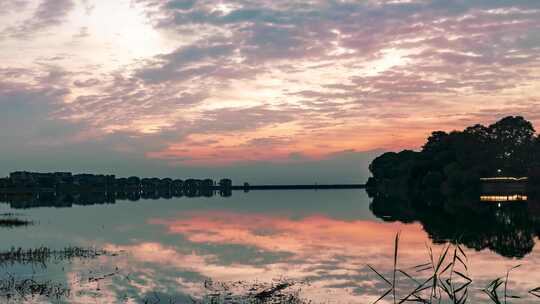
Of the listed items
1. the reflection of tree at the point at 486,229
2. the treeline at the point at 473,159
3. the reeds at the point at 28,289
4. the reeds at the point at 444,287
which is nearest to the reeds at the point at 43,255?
the reeds at the point at 28,289

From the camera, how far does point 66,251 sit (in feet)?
130

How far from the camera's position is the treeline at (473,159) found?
13225cm

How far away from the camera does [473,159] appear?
458 feet

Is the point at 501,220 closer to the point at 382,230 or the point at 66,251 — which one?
the point at 382,230

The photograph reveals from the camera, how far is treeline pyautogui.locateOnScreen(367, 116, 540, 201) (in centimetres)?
13225

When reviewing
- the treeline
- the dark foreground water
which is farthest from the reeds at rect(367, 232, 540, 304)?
the treeline

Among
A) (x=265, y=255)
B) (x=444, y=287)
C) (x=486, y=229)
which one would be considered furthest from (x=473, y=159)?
(x=444, y=287)

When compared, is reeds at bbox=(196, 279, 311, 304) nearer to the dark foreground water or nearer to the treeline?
the dark foreground water

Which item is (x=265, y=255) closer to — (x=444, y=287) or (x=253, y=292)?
(x=253, y=292)

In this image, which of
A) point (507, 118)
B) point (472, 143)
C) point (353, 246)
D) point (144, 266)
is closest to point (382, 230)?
point (353, 246)

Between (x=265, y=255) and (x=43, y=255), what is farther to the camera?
(x=265, y=255)

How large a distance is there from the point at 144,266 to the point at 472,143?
409 ft

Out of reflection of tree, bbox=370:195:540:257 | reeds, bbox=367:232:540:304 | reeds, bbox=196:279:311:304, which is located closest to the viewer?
reeds, bbox=367:232:540:304

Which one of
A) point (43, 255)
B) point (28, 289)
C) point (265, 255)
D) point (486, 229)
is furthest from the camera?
point (486, 229)
